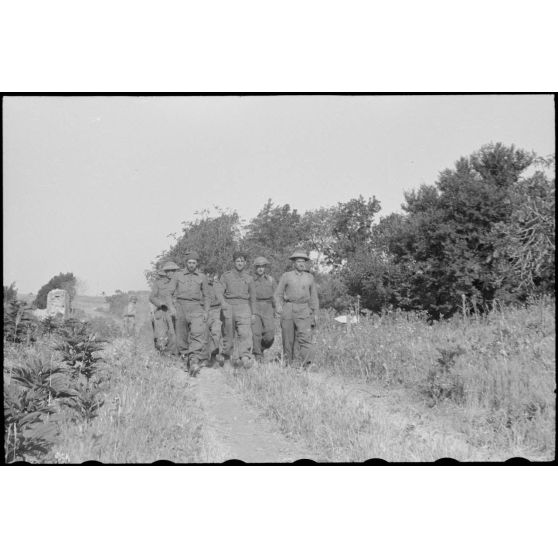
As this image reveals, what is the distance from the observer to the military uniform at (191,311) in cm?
888

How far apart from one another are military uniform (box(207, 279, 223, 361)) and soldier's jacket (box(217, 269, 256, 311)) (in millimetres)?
213

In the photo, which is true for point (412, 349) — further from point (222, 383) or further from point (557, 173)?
point (557, 173)

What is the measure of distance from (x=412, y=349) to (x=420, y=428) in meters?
1.95

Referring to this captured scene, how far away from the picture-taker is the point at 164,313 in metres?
9.62

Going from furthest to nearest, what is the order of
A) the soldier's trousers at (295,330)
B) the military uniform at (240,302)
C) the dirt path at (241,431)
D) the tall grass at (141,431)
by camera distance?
the military uniform at (240,302) → the soldier's trousers at (295,330) → the dirt path at (241,431) → the tall grass at (141,431)

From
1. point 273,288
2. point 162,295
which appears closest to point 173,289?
point 162,295

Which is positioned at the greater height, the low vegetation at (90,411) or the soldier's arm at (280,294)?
the soldier's arm at (280,294)

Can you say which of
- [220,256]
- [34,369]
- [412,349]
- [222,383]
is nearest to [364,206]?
[412,349]

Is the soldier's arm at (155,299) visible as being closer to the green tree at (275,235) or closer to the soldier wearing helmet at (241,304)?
the soldier wearing helmet at (241,304)

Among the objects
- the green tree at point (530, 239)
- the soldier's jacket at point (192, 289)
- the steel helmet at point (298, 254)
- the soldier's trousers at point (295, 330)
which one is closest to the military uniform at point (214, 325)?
the soldier's jacket at point (192, 289)

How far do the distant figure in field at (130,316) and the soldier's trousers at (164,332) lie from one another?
0.44 meters

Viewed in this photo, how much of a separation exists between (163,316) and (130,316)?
996mm

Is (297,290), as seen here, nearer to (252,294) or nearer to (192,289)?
(252,294)

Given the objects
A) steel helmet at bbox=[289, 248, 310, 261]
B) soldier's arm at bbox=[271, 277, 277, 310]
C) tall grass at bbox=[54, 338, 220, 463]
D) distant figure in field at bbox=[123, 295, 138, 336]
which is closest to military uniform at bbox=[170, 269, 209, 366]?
distant figure in field at bbox=[123, 295, 138, 336]
